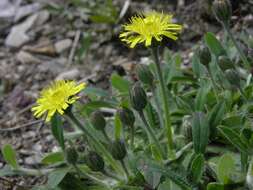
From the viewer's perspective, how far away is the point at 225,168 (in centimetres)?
231

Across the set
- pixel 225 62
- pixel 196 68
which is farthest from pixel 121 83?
pixel 225 62

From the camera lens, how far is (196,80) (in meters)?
3.13

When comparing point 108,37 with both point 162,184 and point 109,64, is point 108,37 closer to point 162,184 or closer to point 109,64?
point 109,64

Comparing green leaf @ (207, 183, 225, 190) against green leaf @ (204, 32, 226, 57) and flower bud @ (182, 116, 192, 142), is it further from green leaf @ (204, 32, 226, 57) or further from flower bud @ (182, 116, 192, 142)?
green leaf @ (204, 32, 226, 57)

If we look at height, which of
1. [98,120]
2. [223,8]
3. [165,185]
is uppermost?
[223,8]

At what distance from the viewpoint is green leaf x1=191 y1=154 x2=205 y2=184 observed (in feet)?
7.52

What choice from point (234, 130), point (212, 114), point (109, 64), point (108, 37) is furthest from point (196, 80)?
point (108, 37)

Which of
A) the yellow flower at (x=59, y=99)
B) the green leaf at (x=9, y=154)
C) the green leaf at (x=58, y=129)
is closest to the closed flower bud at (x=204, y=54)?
the yellow flower at (x=59, y=99)

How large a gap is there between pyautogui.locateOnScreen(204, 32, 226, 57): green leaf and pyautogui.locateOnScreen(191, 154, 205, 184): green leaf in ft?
2.73

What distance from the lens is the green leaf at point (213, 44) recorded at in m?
2.91

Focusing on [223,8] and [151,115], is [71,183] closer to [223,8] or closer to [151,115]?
[151,115]

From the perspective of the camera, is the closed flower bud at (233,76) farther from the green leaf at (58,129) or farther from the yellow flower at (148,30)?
the green leaf at (58,129)

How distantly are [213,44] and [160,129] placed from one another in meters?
0.54

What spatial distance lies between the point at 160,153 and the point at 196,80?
0.71m
